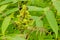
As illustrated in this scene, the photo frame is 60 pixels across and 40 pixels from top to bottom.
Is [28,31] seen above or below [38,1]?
below

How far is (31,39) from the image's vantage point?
1.09 metres

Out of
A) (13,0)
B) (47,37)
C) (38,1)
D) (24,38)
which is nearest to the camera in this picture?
(24,38)

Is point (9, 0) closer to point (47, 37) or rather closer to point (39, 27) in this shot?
point (39, 27)

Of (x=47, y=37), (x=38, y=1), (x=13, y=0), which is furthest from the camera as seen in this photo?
(x=38, y=1)

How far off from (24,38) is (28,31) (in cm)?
11

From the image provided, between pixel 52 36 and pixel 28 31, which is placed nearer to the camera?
pixel 28 31

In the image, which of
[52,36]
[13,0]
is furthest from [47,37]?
[13,0]

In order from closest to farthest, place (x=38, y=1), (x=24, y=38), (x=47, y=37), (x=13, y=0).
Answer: (x=24, y=38)
(x=13, y=0)
(x=47, y=37)
(x=38, y=1)

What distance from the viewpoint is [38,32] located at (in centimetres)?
94

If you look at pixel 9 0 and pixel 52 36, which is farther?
pixel 52 36

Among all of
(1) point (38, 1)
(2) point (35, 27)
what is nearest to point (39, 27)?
(2) point (35, 27)

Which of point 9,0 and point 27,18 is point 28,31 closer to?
point 27,18

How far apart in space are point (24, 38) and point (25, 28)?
0.09 m

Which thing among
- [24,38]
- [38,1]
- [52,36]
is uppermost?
[38,1]
